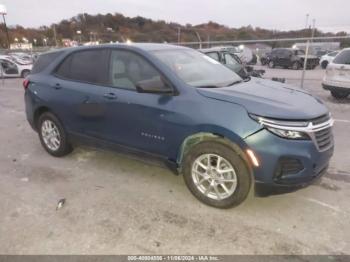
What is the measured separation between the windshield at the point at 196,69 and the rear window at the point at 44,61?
188 centimetres

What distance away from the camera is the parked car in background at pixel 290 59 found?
82.8ft

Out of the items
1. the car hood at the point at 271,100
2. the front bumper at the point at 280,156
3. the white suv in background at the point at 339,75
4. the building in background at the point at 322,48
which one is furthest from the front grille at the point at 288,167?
the building in background at the point at 322,48

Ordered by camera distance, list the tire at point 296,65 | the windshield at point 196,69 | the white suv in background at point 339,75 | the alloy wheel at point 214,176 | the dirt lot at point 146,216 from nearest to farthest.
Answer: the dirt lot at point 146,216, the alloy wheel at point 214,176, the windshield at point 196,69, the white suv in background at point 339,75, the tire at point 296,65

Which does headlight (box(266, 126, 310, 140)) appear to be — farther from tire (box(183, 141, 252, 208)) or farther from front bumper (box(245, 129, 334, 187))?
tire (box(183, 141, 252, 208))

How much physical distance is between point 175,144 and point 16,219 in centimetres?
179

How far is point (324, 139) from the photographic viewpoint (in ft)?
10.7

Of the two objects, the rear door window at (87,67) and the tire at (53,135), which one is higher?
the rear door window at (87,67)

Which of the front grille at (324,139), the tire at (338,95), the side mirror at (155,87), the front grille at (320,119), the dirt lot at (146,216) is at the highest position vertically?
the side mirror at (155,87)

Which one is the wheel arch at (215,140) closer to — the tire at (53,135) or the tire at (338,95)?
the tire at (53,135)

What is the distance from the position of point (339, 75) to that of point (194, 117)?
25.0ft

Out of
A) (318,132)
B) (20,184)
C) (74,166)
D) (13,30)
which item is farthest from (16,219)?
(13,30)

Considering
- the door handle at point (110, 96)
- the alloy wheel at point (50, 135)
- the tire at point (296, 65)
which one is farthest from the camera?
the tire at point (296, 65)

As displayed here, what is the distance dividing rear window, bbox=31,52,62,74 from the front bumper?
10.9ft

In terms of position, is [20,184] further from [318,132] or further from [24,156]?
[318,132]
